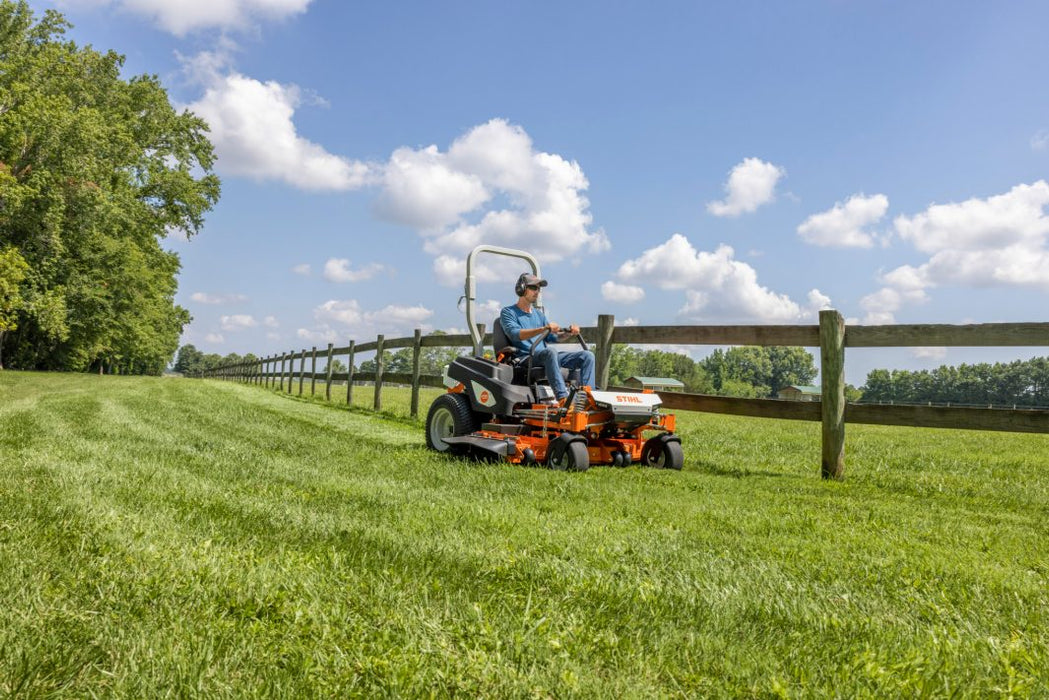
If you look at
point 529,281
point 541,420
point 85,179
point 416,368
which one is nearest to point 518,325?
point 529,281

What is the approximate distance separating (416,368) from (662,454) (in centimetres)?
621

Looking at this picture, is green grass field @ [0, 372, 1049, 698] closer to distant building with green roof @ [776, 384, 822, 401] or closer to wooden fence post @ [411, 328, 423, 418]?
distant building with green roof @ [776, 384, 822, 401]

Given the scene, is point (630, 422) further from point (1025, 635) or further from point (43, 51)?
point (43, 51)

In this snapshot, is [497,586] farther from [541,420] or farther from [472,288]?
[472,288]

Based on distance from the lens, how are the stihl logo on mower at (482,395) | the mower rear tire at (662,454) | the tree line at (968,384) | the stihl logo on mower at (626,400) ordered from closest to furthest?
1. the stihl logo on mower at (626,400)
2. the mower rear tire at (662,454)
3. the stihl logo on mower at (482,395)
4. the tree line at (968,384)

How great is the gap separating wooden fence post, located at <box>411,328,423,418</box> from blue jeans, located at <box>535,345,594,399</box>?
5.31m

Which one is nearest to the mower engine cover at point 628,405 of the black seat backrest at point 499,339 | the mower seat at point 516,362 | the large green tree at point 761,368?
the mower seat at point 516,362

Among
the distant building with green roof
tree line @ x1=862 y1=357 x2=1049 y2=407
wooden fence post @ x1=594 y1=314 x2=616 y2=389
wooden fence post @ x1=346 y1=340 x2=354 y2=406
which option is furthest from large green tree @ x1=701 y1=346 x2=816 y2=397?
wooden fence post @ x1=594 y1=314 x2=616 y2=389

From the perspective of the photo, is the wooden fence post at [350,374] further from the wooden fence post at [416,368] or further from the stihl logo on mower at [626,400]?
the stihl logo on mower at [626,400]

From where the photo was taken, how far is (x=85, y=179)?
24.6 m

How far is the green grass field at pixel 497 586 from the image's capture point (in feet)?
5.73

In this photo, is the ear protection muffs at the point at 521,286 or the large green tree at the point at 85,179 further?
the large green tree at the point at 85,179

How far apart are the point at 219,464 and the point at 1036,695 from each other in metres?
4.71

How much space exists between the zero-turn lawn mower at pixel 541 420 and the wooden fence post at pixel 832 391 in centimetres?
118
